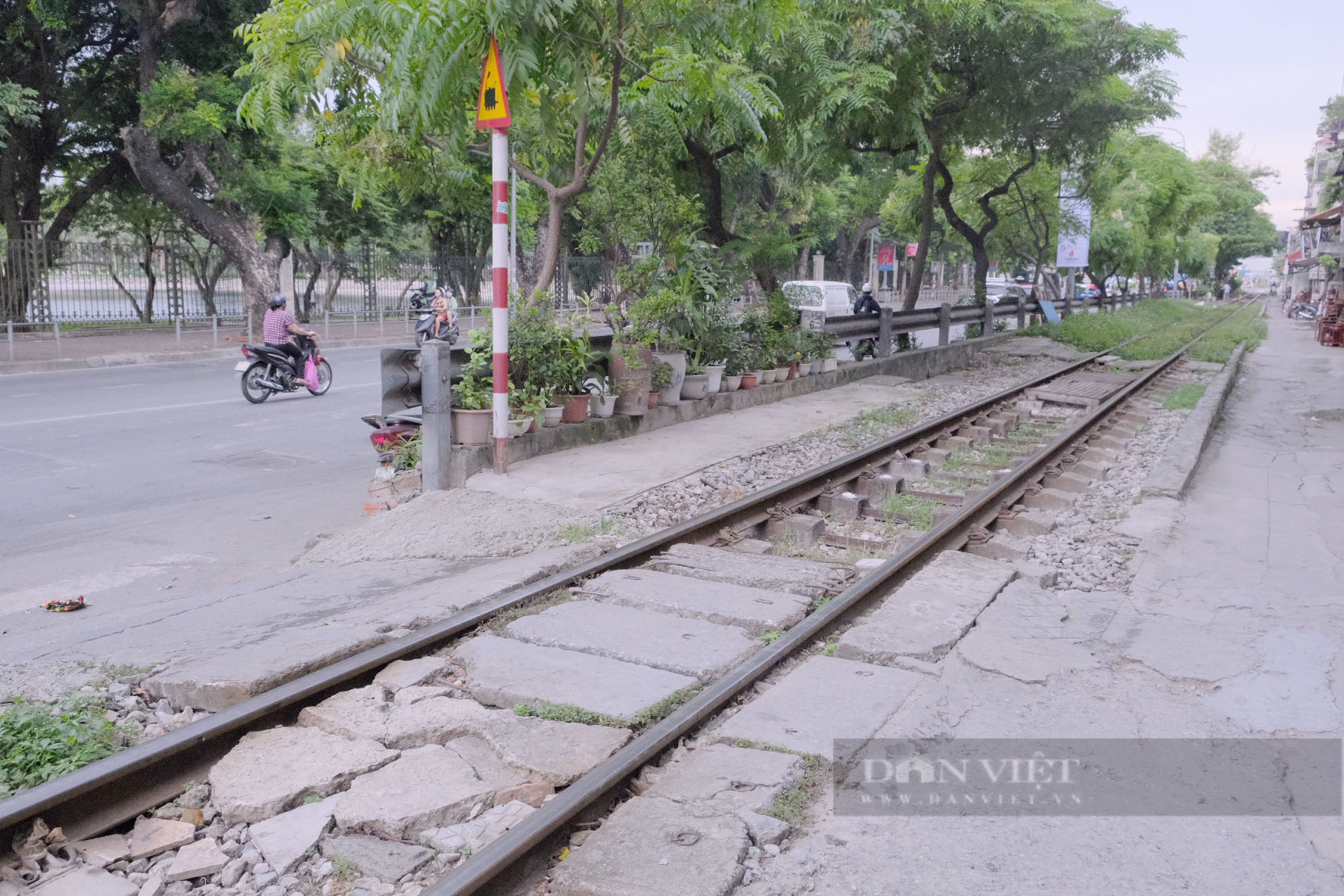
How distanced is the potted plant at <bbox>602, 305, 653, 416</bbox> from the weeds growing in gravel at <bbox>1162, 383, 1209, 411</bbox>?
8350 millimetres

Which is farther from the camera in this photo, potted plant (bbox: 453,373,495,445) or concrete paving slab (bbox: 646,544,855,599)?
potted plant (bbox: 453,373,495,445)

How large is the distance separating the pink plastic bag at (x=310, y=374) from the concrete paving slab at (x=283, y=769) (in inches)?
457

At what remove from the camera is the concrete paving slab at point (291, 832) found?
3.06 metres

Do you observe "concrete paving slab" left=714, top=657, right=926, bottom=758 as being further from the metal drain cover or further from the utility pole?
the metal drain cover

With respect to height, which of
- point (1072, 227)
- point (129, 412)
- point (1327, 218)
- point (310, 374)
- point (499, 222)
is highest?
point (1327, 218)

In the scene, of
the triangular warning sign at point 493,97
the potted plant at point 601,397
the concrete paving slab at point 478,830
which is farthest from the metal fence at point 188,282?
the concrete paving slab at point 478,830

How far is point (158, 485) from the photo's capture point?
9.08m

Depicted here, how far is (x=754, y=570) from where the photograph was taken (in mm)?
6082

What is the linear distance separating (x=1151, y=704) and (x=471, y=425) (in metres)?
5.28

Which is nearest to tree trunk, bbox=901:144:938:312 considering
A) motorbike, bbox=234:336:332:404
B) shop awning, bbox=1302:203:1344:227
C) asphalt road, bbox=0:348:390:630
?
asphalt road, bbox=0:348:390:630

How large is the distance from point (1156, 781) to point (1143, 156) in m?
36.2

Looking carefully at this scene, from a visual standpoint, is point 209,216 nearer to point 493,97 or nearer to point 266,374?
point 266,374

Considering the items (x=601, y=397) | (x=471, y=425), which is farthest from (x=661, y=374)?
(x=471, y=425)

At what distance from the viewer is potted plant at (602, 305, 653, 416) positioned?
32.1 feet
